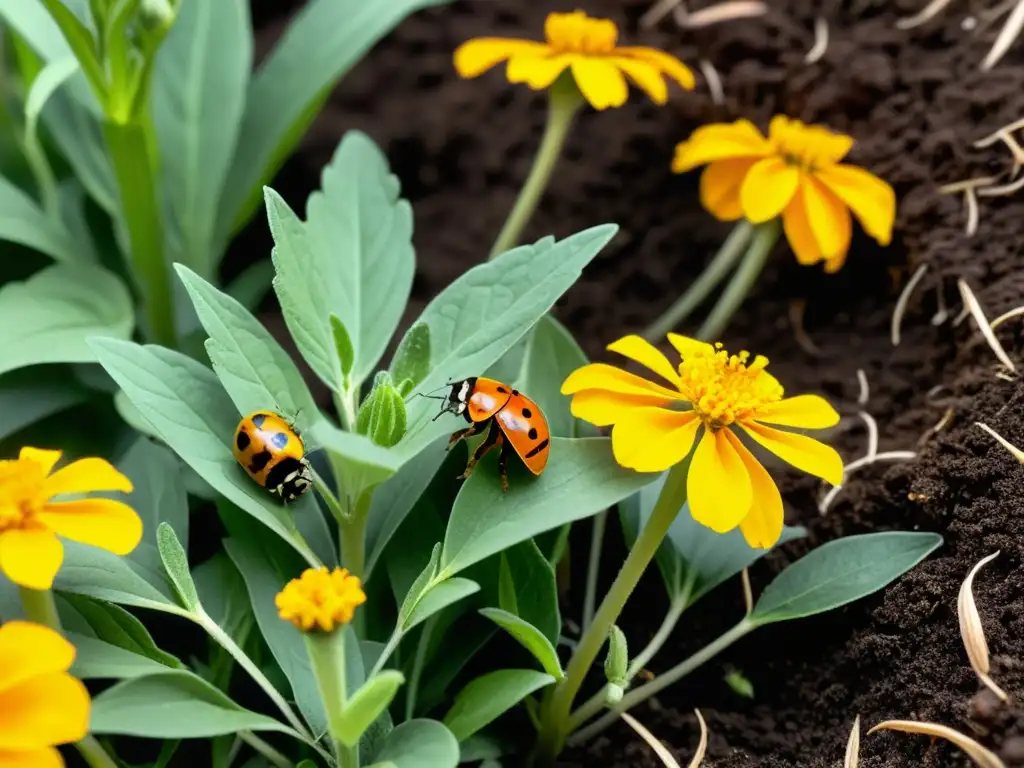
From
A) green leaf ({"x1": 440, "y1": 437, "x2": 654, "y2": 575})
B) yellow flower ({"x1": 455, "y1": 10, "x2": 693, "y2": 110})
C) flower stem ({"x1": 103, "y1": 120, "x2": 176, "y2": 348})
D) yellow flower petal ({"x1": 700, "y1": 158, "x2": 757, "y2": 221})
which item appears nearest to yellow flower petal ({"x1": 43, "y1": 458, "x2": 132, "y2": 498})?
green leaf ({"x1": 440, "y1": 437, "x2": 654, "y2": 575})

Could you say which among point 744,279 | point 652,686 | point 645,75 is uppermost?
point 645,75

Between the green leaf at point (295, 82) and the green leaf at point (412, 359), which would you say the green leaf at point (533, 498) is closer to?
the green leaf at point (412, 359)

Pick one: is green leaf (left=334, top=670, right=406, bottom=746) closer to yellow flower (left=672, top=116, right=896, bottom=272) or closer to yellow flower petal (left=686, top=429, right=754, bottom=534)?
yellow flower petal (left=686, top=429, right=754, bottom=534)

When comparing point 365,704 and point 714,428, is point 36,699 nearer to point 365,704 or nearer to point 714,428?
point 365,704

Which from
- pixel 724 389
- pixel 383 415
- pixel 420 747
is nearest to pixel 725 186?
pixel 724 389

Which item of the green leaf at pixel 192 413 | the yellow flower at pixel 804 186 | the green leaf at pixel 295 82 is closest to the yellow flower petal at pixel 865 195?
the yellow flower at pixel 804 186

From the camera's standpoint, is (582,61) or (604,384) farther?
(582,61)

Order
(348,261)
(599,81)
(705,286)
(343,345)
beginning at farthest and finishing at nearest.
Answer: (705,286), (599,81), (348,261), (343,345)
